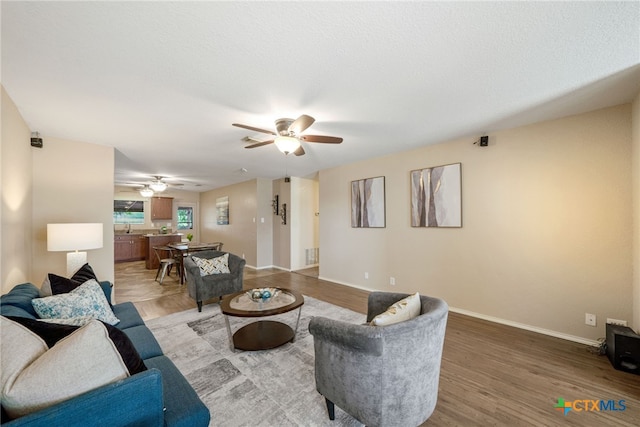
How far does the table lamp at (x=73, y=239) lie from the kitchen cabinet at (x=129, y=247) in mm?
5409

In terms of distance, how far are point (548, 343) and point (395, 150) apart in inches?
119

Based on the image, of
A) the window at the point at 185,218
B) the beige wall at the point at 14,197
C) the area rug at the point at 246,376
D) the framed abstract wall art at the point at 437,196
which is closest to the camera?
the area rug at the point at 246,376

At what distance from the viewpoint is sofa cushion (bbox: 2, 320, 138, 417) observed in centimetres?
82

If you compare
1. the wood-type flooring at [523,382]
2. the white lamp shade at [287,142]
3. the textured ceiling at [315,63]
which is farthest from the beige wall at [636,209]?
the white lamp shade at [287,142]

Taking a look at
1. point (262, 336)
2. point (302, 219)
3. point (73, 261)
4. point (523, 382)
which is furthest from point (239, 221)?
point (523, 382)

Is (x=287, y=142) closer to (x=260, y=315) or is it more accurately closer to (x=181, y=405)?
(x=260, y=315)

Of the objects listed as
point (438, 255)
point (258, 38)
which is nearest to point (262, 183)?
point (438, 255)

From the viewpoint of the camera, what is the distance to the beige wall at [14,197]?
214 centimetres

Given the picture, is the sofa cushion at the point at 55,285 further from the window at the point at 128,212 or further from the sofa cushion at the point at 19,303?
the window at the point at 128,212

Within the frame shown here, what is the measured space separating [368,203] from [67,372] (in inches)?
165

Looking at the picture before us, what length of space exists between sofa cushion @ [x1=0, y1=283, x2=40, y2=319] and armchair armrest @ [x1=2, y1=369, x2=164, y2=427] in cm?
106

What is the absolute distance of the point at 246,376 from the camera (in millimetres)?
2066

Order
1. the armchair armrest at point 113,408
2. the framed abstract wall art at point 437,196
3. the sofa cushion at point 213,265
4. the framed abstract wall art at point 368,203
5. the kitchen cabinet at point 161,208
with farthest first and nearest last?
1. the kitchen cabinet at point 161,208
2. the framed abstract wall art at point 368,203
3. the sofa cushion at point 213,265
4. the framed abstract wall art at point 437,196
5. the armchair armrest at point 113,408

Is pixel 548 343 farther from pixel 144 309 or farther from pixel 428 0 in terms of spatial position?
pixel 144 309
